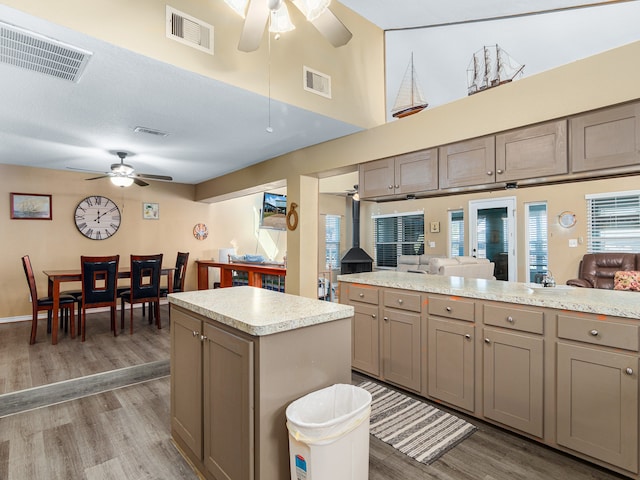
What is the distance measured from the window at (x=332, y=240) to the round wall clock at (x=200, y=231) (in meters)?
3.55

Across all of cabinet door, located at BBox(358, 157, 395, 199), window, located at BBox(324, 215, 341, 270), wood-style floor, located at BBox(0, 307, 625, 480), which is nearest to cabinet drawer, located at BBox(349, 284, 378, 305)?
wood-style floor, located at BBox(0, 307, 625, 480)

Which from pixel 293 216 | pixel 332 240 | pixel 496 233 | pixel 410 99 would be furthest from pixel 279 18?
pixel 332 240

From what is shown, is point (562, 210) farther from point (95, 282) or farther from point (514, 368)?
point (95, 282)

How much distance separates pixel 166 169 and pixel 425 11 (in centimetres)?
445

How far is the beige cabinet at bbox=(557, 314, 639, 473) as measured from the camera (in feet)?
5.73

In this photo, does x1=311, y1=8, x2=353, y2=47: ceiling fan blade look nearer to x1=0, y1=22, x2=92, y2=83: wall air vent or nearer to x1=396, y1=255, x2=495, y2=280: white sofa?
x1=0, y1=22, x2=92, y2=83: wall air vent

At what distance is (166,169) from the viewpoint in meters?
5.77

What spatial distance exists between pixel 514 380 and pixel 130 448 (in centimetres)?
242

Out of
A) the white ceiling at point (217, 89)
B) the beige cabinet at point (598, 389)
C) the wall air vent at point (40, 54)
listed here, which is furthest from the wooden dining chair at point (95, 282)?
the beige cabinet at point (598, 389)

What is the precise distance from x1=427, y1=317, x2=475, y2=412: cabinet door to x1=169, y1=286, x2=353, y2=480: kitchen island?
1118mm

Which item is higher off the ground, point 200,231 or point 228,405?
point 200,231

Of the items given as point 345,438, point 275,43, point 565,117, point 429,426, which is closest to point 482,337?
point 429,426

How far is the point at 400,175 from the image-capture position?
137 inches

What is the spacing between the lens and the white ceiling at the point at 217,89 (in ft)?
8.45
